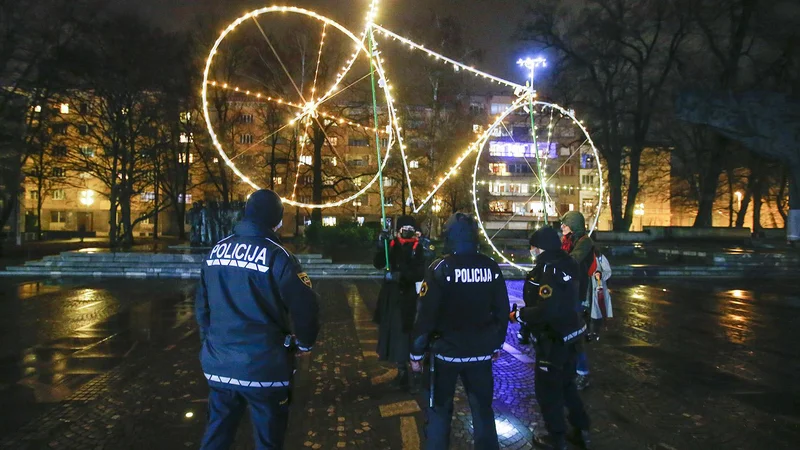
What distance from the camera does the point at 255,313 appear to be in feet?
11.0

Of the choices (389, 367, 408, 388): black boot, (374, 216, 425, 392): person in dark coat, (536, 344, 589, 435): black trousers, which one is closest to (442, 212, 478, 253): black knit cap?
(536, 344, 589, 435): black trousers

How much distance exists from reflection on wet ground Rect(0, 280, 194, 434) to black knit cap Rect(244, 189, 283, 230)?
3.77 meters

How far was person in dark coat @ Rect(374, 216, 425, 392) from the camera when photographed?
6273 mm

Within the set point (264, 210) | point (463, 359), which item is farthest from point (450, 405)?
point (264, 210)

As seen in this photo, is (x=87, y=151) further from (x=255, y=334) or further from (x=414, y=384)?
(x=255, y=334)

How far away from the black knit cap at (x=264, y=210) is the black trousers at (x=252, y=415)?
1027 millimetres

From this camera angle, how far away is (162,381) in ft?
22.6

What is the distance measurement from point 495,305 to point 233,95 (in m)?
37.4

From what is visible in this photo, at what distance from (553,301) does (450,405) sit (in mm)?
1325

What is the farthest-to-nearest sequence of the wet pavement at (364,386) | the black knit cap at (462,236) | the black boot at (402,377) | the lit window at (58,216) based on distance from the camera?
the lit window at (58,216) → the black boot at (402,377) → the wet pavement at (364,386) → the black knit cap at (462,236)

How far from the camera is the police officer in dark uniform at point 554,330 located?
470cm

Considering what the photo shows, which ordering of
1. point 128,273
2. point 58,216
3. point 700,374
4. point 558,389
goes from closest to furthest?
point 558,389 < point 700,374 < point 128,273 < point 58,216

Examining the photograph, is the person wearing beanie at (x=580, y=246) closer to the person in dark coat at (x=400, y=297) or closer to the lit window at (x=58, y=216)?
the person in dark coat at (x=400, y=297)

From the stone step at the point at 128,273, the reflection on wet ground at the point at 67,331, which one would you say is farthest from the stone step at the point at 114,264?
the reflection on wet ground at the point at 67,331
